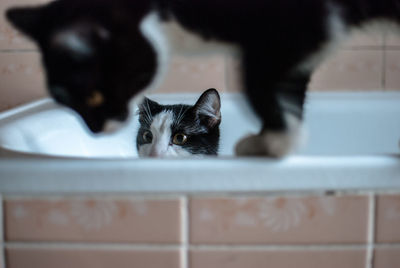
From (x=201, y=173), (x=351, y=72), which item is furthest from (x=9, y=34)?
(x=351, y=72)

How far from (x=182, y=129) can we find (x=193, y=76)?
0.39 metres

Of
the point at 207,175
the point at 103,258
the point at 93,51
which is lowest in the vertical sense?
the point at 103,258

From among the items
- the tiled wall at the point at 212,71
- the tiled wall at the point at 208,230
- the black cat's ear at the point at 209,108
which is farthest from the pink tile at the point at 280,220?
the tiled wall at the point at 212,71

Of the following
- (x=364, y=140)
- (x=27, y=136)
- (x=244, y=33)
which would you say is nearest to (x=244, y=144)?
(x=244, y=33)

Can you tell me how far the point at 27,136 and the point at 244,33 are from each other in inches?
18.2

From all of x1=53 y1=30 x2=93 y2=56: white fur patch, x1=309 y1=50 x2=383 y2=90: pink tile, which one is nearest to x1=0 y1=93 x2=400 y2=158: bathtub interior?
x1=309 y1=50 x2=383 y2=90: pink tile

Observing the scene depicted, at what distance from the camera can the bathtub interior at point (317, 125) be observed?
80 cm

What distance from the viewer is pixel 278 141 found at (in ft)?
1.44

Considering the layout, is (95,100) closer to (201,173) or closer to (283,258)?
(201,173)

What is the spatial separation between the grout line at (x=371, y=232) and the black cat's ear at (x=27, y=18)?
1.40 ft

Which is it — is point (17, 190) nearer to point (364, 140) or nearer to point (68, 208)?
point (68, 208)

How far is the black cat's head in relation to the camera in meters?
0.40

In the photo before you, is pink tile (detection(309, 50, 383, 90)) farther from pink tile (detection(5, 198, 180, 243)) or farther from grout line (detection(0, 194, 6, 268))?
grout line (detection(0, 194, 6, 268))

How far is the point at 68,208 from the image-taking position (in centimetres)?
49
